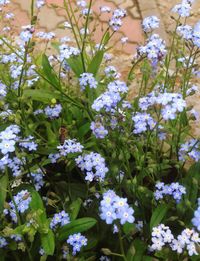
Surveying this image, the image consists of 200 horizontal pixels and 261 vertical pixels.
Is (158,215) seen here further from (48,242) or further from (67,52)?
(67,52)

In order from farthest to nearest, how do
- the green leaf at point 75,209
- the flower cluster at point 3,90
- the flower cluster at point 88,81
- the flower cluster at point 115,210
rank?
the flower cluster at point 3,90 → the flower cluster at point 88,81 → the green leaf at point 75,209 → the flower cluster at point 115,210

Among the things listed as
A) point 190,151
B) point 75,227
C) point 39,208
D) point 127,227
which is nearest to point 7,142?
point 39,208

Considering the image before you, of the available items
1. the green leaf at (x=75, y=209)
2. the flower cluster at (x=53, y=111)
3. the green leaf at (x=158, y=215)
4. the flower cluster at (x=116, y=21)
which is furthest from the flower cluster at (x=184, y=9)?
the green leaf at (x=75, y=209)

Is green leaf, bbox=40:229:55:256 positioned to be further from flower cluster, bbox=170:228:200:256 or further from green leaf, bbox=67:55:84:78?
green leaf, bbox=67:55:84:78

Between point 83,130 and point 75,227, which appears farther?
point 83,130

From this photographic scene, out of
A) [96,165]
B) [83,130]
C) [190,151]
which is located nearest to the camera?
[96,165]

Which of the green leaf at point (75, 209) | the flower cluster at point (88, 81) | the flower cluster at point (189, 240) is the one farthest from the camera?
the flower cluster at point (88, 81)

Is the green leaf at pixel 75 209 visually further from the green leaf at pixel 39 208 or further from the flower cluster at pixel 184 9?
the flower cluster at pixel 184 9
